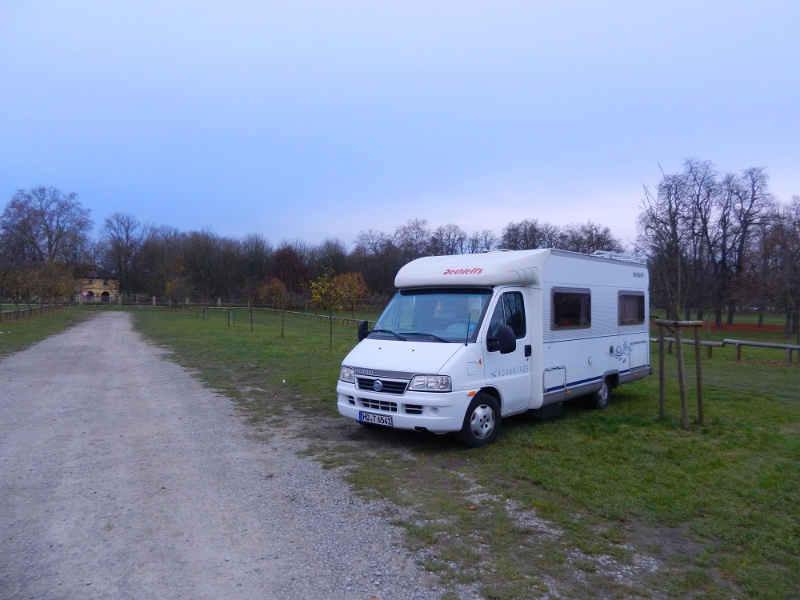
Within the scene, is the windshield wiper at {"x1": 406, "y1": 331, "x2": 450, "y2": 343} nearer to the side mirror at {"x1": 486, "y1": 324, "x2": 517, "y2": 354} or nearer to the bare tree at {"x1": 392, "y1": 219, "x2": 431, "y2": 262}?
the side mirror at {"x1": 486, "y1": 324, "x2": 517, "y2": 354}

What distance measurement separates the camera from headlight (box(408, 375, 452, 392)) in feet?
23.4

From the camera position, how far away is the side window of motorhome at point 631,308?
1080cm

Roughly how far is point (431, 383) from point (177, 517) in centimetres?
313

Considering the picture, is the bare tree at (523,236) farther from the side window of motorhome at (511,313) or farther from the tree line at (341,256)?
the side window of motorhome at (511,313)

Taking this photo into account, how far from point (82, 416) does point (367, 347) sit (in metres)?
4.89

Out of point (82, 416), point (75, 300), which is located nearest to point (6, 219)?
point (75, 300)

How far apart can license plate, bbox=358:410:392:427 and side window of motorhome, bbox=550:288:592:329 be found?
9.31ft

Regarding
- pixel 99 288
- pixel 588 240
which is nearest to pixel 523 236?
pixel 588 240

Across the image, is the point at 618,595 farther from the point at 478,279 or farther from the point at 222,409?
the point at 222,409

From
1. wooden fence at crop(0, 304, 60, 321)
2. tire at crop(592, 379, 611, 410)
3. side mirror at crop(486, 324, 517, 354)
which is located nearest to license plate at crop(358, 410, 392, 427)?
side mirror at crop(486, 324, 517, 354)

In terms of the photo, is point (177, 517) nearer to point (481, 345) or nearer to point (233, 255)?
point (481, 345)

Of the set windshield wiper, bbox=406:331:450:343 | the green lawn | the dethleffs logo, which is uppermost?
the dethleffs logo

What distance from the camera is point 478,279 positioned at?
8.17m

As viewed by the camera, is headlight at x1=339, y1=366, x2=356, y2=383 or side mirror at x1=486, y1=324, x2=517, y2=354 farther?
headlight at x1=339, y1=366, x2=356, y2=383
